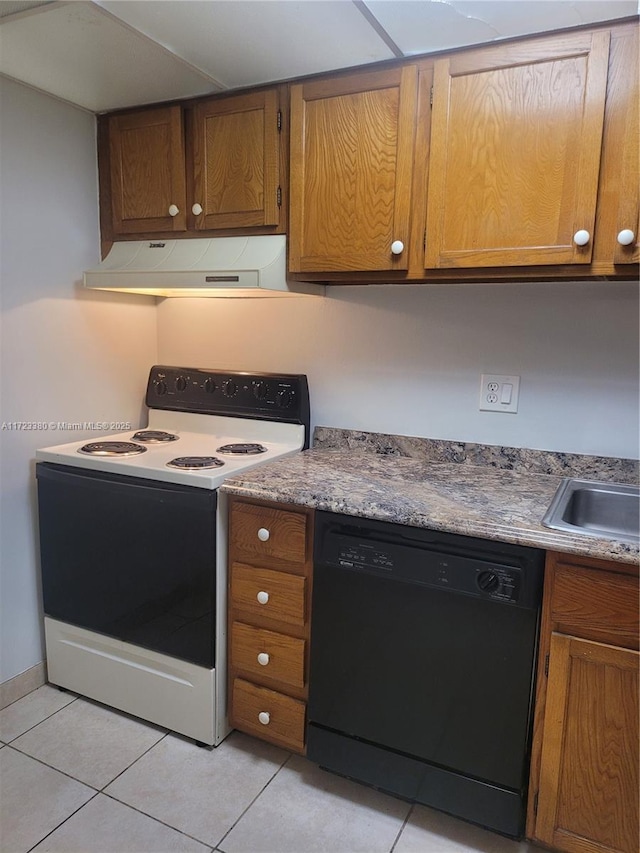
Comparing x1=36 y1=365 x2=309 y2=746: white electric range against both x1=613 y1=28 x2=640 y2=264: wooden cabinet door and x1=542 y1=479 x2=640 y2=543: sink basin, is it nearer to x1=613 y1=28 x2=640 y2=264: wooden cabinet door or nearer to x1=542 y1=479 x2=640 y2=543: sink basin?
x1=542 y1=479 x2=640 y2=543: sink basin

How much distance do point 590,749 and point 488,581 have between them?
0.43m

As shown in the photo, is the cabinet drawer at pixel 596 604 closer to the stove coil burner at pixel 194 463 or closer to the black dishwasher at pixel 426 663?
the black dishwasher at pixel 426 663

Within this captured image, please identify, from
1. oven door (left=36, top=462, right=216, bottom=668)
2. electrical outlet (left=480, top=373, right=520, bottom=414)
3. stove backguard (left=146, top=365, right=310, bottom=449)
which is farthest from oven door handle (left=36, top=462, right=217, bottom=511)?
electrical outlet (left=480, top=373, right=520, bottom=414)

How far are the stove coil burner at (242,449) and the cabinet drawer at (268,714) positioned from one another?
722mm

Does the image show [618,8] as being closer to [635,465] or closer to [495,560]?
[635,465]

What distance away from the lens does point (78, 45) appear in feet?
5.12

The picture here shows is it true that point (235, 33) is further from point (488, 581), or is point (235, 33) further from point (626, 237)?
point (488, 581)

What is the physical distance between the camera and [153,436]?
219 centimetres

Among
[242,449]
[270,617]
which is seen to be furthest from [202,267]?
[270,617]

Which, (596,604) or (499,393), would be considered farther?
(499,393)

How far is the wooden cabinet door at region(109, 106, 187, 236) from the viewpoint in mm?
1920

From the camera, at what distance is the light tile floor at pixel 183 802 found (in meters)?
1.46

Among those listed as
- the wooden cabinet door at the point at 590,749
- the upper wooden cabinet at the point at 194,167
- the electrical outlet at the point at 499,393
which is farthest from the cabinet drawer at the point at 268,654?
the upper wooden cabinet at the point at 194,167

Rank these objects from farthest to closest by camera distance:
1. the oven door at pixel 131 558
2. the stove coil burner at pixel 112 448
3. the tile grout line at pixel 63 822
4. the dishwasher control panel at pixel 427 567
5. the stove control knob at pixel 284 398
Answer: the stove control knob at pixel 284 398, the stove coil burner at pixel 112 448, the oven door at pixel 131 558, the tile grout line at pixel 63 822, the dishwasher control panel at pixel 427 567
